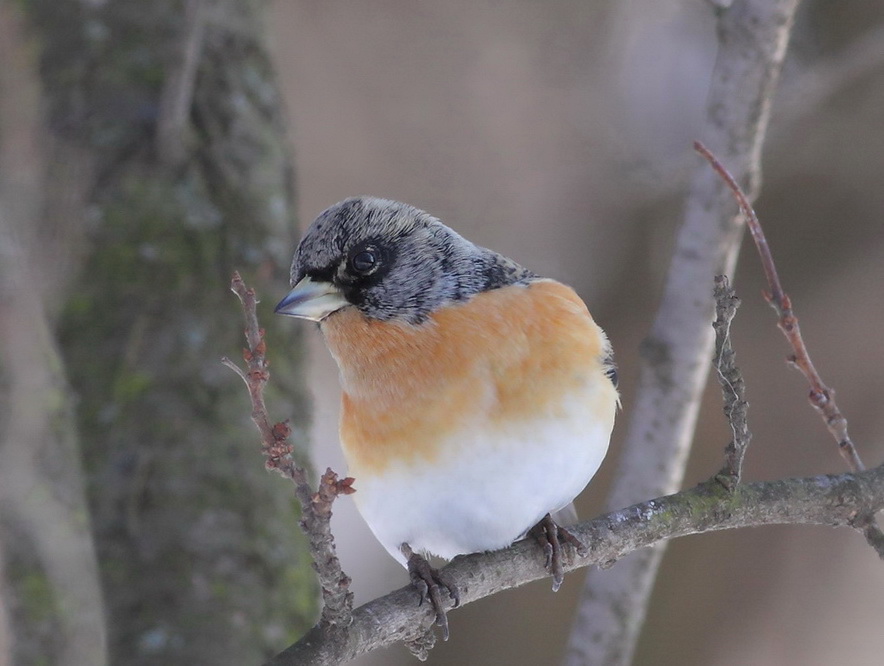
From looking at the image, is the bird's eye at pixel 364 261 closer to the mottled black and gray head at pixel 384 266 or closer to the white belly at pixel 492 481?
the mottled black and gray head at pixel 384 266

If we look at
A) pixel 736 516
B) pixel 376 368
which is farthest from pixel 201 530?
pixel 736 516

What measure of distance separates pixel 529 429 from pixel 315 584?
1166mm

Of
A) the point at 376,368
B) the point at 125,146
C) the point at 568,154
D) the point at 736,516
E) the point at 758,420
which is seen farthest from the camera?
the point at 568,154

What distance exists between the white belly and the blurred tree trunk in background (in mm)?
628

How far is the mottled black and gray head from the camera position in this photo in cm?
201

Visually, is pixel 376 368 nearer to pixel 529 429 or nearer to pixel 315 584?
pixel 529 429

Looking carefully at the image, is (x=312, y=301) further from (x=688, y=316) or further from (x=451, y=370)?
(x=688, y=316)

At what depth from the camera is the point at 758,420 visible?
3.99m

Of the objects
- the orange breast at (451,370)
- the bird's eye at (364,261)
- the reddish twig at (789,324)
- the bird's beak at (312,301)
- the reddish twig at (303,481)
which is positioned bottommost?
the reddish twig at (303,481)

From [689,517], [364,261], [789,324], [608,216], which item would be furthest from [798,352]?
[608,216]

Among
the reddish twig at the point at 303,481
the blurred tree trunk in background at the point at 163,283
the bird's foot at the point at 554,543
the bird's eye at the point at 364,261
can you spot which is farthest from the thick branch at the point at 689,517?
the blurred tree trunk in background at the point at 163,283

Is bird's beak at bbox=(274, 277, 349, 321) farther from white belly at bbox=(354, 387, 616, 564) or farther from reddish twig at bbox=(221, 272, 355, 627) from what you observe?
reddish twig at bbox=(221, 272, 355, 627)

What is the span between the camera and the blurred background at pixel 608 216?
146 inches

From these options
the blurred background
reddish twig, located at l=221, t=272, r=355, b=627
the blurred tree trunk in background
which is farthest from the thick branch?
the blurred background
